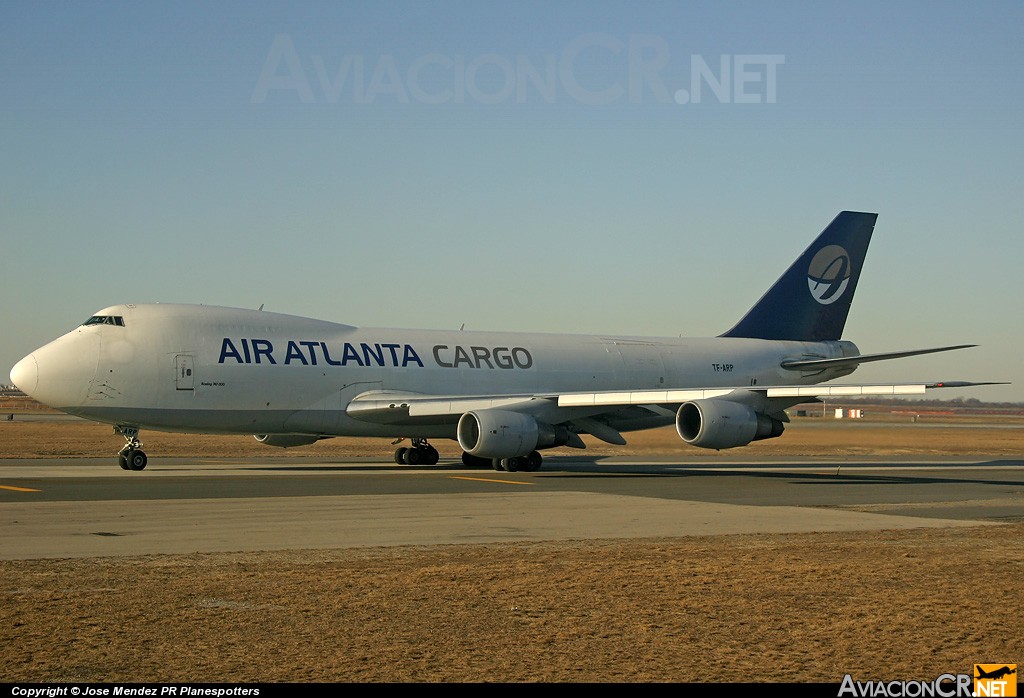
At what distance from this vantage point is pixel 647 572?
1141 cm

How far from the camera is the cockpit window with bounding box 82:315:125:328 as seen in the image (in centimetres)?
2806

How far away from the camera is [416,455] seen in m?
34.0

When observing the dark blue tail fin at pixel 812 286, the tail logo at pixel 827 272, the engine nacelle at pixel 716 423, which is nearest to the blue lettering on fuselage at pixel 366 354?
the engine nacelle at pixel 716 423

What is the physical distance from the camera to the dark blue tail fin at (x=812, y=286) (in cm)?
4041

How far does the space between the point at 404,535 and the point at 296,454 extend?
25.3 metres

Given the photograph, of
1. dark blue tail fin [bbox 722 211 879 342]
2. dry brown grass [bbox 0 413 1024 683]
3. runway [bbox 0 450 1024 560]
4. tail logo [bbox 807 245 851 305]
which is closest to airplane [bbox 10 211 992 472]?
runway [bbox 0 450 1024 560]

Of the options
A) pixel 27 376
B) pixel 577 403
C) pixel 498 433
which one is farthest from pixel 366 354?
pixel 27 376

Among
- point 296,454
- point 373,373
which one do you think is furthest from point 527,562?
point 296,454

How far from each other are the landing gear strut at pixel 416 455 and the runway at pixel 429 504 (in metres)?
2.58

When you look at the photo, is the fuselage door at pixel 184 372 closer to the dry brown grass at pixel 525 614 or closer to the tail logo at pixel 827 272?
the dry brown grass at pixel 525 614

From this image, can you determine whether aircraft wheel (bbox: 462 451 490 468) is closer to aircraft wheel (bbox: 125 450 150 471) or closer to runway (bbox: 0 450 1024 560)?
runway (bbox: 0 450 1024 560)

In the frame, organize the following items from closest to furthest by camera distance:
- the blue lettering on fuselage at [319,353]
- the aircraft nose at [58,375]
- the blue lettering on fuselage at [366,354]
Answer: the aircraft nose at [58,375], the blue lettering on fuselage at [319,353], the blue lettering on fuselage at [366,354]

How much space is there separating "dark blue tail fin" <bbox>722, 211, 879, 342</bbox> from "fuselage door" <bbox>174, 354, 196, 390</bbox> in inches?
802

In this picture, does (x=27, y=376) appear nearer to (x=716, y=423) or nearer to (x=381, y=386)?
(x=381, y=386)
